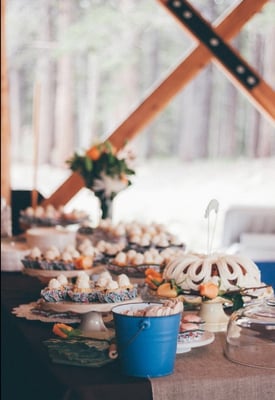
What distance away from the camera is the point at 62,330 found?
2.21 meters

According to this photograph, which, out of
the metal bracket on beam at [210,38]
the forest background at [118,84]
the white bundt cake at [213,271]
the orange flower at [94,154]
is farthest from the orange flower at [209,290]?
the forest background at [118,84]

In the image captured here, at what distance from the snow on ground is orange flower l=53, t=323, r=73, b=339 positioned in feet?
30.6

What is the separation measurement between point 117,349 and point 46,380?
22 cm

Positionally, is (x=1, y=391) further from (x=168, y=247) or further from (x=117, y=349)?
(x=117, y=349)

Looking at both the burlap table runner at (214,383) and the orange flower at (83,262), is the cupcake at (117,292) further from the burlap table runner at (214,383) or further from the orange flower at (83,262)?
the orange flower at (83,262)

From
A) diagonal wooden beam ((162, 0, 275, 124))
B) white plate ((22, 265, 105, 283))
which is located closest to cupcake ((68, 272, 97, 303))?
white plate ((22, 265, 105, 283))

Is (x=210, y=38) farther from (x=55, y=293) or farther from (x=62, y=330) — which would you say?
(x=62, y=330)

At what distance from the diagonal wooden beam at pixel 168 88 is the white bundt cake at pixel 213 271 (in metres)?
3.61

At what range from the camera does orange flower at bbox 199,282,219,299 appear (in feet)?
7.63

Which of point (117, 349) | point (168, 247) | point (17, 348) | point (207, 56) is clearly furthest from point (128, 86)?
point (117, 349)

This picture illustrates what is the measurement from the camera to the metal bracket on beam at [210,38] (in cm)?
611

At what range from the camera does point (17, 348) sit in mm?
2797

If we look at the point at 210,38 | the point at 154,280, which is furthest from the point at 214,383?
the point at 210,38

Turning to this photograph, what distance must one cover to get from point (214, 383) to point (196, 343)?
0.23 metres
